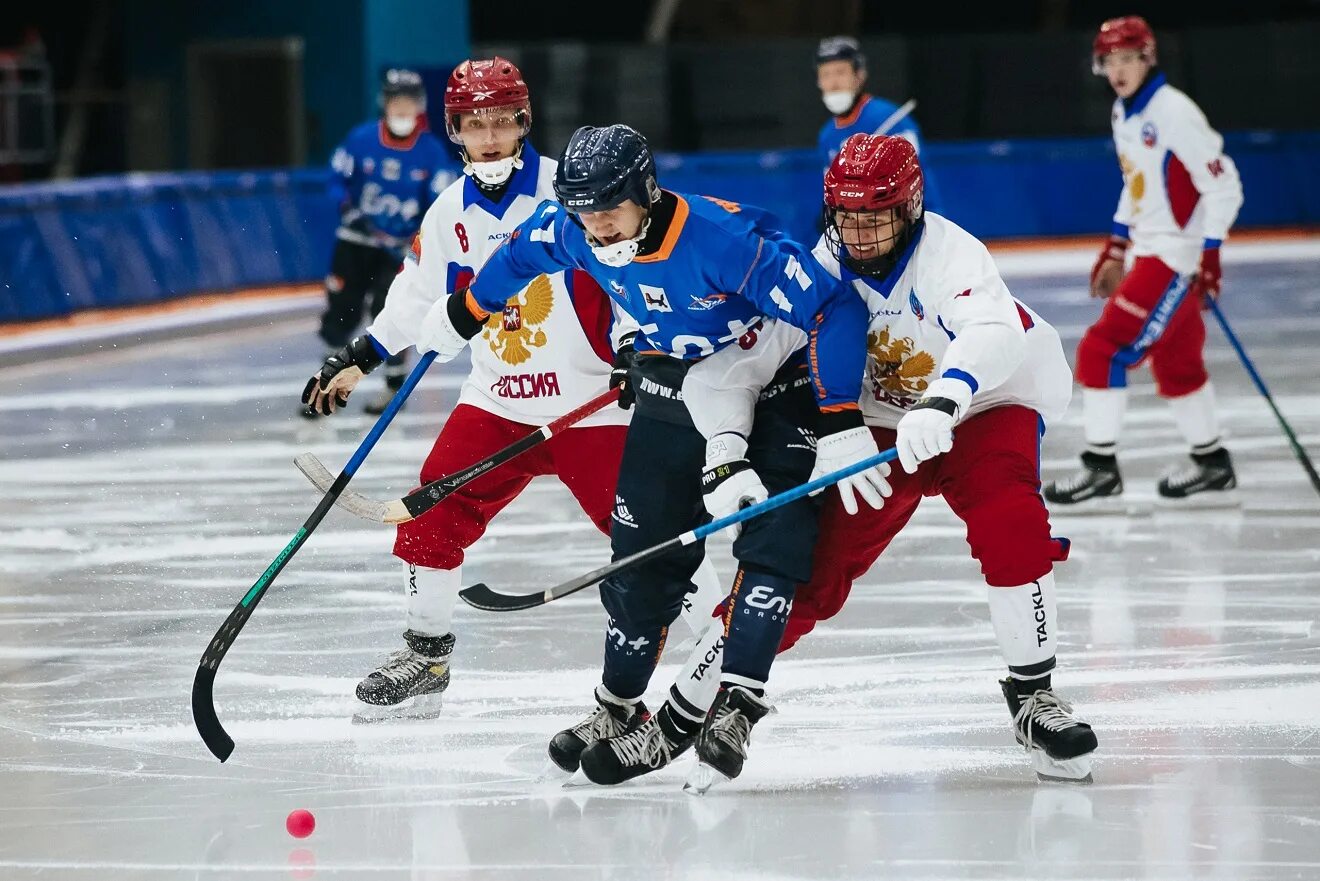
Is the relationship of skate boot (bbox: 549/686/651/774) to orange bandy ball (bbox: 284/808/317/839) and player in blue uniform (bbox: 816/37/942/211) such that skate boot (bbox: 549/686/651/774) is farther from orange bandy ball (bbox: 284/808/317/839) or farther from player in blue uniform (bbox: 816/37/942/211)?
player in blue uniform (bbox: 816/37/942/211)

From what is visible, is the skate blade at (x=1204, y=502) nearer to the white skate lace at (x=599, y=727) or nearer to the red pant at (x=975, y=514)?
the red pant at (x=975, y=514)

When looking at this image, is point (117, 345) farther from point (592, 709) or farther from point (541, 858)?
point (541, 858)

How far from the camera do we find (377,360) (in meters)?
4.49

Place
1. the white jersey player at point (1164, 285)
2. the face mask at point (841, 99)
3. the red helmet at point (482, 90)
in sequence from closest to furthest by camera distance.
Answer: the red helmet at point (482, 90)
the white jersey player at point (1164, 285)
the face mask at point (841, 99)

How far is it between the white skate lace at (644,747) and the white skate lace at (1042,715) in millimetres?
707

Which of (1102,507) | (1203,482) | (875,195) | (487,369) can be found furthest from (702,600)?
(1203,482)

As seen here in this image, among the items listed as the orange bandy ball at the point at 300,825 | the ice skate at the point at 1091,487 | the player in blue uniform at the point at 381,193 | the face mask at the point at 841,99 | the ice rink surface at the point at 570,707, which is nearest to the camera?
the ice rink surface at the point at 570,707

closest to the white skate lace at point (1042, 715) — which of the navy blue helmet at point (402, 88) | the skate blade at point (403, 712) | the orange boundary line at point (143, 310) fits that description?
the skate blade at point (403, 712)

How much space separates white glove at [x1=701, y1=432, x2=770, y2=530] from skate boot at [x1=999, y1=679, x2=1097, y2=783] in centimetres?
67

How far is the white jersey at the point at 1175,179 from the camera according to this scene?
684 cm

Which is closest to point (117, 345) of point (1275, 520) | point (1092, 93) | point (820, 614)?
point (1275, 520)

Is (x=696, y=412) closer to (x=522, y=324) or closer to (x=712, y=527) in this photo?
(x=712, y=527)

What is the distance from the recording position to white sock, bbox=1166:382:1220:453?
690 centimetres

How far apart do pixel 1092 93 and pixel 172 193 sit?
9.15 m
